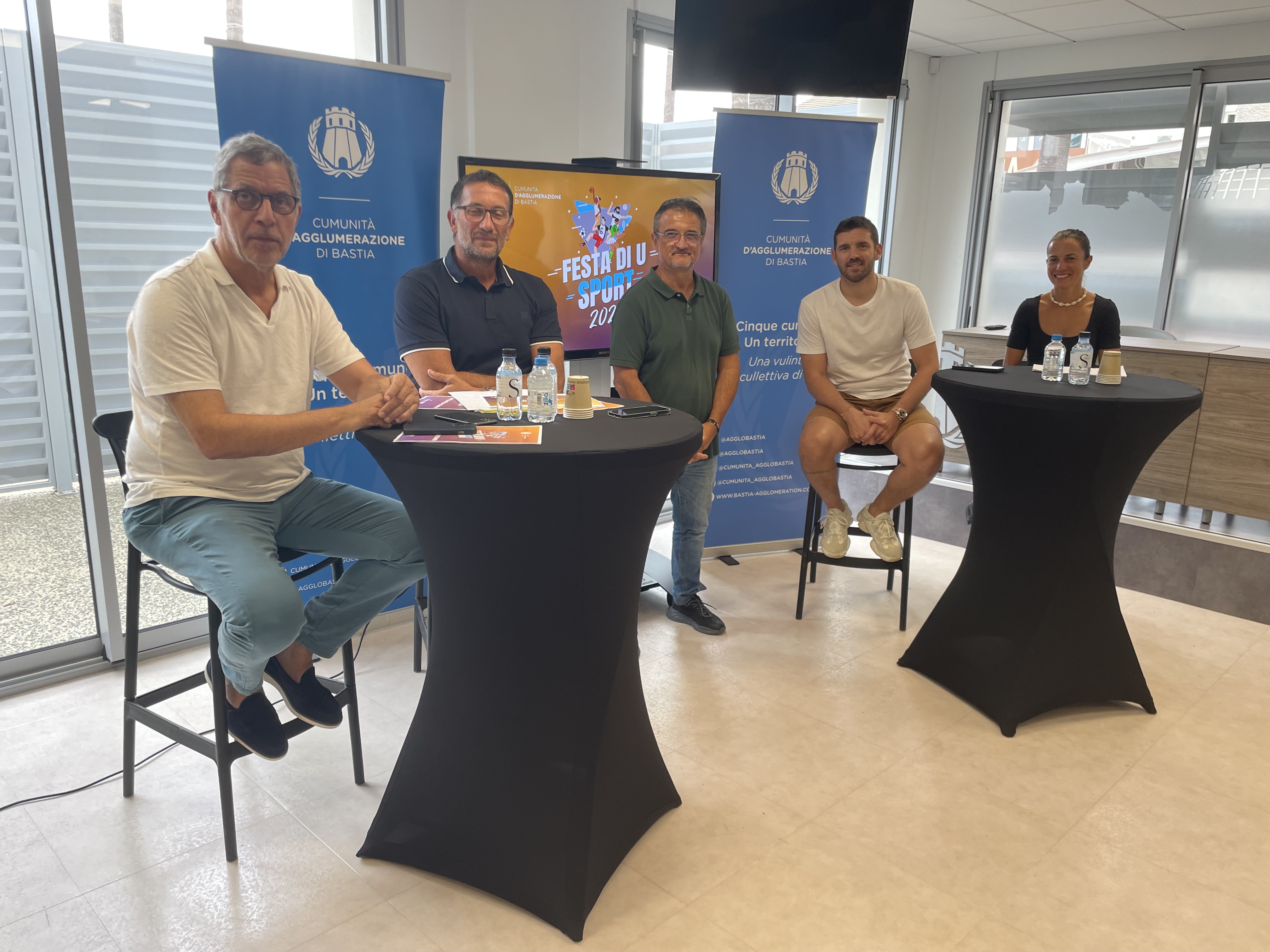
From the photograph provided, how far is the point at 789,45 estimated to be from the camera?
12.7ft

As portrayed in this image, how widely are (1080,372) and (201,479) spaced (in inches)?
97.0

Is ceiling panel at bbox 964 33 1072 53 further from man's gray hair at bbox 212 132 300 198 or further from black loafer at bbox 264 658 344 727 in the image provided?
black loafer at bbox 264 658 344 727

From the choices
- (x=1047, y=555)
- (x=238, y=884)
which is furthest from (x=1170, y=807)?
(x=238, y=884)

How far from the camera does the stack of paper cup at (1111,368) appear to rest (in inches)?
102

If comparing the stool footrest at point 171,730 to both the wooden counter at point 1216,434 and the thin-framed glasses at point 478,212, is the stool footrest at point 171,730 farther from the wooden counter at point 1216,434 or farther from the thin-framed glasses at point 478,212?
the wooden counter at point 1216,434

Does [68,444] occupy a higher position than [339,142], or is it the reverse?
[339,142]

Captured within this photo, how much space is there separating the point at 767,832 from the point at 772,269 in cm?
267

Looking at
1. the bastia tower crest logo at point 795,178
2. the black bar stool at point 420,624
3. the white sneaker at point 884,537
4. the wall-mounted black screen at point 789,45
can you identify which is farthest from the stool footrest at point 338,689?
the wall-mounted black screen at point 789,45

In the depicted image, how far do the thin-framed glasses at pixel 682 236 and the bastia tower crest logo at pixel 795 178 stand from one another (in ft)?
3.33

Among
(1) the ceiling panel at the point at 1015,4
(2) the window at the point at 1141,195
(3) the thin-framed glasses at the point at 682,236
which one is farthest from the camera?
(2) the window at the point at 1141,195

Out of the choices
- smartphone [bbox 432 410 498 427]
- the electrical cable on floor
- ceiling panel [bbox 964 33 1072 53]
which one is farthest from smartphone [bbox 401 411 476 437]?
ceiling panel [bbox 964 33 1072 53]

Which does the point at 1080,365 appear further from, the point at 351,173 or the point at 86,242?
the point at 86,242

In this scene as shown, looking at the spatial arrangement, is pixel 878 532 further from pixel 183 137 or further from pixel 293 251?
pixel 183 137

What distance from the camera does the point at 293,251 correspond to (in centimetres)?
282
